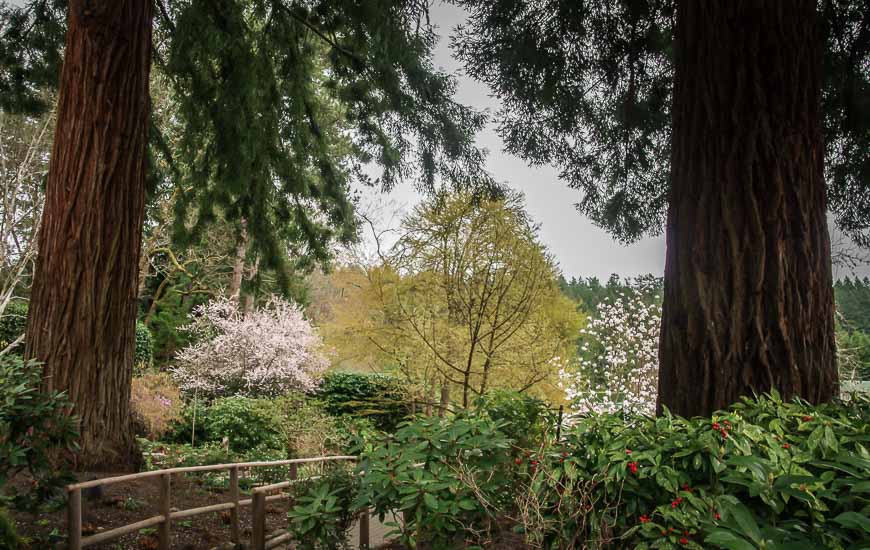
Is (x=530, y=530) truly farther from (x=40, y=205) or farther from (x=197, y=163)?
(x=40, y=205)

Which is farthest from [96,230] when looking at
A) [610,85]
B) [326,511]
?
[610,85]

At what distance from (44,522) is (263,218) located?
3.60 metres

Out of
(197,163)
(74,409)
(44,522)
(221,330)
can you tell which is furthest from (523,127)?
(221,330)

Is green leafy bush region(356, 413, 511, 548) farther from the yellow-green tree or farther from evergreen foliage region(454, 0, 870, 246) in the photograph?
the yellow-green tree

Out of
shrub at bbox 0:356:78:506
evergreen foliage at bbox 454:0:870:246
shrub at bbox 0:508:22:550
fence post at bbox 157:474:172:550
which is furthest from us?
evergreen foliage at bbox 454:0:870:246

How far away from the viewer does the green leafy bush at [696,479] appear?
172 cm

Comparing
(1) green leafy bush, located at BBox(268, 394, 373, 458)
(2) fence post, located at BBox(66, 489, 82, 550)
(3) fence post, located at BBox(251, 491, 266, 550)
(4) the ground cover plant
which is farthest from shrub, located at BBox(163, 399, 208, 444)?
(4) the ground cover plant

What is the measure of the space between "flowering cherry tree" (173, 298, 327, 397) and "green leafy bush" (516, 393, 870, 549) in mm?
13526

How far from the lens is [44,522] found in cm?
387

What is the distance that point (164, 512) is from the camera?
4.30m

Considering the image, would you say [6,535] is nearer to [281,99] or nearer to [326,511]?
[326,511]

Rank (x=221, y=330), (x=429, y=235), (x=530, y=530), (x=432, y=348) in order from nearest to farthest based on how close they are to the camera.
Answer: (x=530, y=530)
(x=432, y=348)
(x=429, y=235)
(x=221, y=330)

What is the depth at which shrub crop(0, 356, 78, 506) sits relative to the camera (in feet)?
9.61

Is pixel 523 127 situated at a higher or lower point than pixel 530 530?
higher
